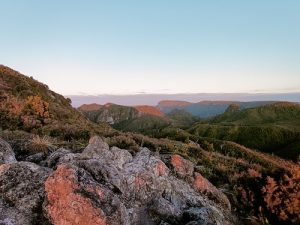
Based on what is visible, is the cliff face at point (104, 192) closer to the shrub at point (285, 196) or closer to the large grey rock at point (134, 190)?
the large grey rock at point (134, 190)

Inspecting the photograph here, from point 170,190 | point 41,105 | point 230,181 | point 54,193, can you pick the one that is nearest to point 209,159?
point 230,181

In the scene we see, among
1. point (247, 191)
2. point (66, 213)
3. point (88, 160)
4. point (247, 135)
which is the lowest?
point (247, 135)

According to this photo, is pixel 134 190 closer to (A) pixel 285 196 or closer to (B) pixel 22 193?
(B) pixel 22 193

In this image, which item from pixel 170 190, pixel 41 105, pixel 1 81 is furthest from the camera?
pixel 1 81

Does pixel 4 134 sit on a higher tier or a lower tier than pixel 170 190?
higher

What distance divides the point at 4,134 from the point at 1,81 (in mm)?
24785

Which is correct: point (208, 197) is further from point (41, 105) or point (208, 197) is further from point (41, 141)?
point (41, 105)

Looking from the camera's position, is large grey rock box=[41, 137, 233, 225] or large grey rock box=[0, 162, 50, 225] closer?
large grey rock box=[0, 162, 50, 225]

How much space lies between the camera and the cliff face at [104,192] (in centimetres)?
752

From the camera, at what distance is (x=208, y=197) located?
1229cm

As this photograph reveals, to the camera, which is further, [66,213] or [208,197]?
[208,197]

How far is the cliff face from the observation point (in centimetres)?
752

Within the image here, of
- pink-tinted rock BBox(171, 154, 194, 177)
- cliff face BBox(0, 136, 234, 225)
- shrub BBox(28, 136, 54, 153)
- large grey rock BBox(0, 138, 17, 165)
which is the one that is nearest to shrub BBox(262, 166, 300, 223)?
cliff face BBox(0, 136, 234, 225)

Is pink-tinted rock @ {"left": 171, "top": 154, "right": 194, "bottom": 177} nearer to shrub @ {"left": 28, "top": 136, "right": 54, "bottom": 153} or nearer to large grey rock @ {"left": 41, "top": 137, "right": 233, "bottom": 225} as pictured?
large grey rock @ {"left": 41, "top": 137, "right": 233, "bottom": 225}
